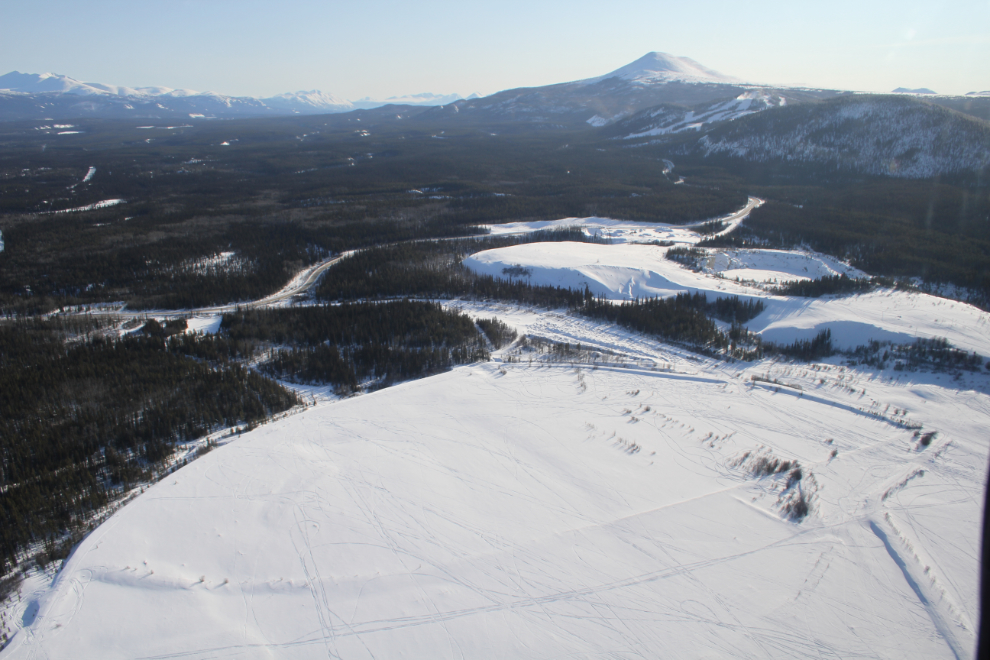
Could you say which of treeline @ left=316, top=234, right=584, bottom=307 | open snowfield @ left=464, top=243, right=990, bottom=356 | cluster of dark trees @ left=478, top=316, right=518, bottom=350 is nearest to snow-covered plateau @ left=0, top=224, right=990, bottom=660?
open snowfield @ left=464, top=243, right=990, bottom=356

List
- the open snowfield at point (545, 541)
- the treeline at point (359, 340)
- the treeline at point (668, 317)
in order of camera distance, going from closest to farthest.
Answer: the open snowfield at point (545, 541)
the treeline at point (359, 340)
the treeline at point (668, 317)

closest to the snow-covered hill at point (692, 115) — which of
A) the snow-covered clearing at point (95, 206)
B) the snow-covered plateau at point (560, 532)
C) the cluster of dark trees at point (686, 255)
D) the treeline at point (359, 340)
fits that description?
the cluster of dark trees at point (686, 255)

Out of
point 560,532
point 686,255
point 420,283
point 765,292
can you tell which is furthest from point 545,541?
point 686,255

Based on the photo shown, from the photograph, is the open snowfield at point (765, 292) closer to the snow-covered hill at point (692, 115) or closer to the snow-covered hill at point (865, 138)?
the snow-covered hill at point (865, 138)

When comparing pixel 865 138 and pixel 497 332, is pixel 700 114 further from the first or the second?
pixel 497 332

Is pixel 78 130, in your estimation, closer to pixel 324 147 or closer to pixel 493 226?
pixel 324 147
